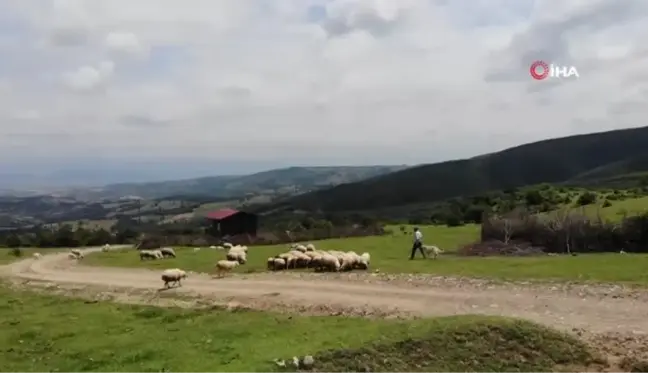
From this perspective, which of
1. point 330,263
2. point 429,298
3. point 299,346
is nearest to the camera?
point 299,346

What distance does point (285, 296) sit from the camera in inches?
1017

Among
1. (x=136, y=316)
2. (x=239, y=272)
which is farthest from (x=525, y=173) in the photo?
(x=136, y=316)

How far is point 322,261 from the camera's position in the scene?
35031 mm

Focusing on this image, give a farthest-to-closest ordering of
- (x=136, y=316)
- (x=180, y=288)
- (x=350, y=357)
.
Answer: (x=180, y=288)
(x=136, y=316)
(x=350, y=357)

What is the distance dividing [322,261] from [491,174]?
6341 inches

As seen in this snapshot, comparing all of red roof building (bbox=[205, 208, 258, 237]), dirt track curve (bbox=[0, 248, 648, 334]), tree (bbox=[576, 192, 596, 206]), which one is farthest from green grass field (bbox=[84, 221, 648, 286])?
red roof building (bbox=[205, 208, 258, 237])

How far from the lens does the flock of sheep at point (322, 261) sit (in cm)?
3459

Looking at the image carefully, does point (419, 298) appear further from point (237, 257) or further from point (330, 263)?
point (237, 257)

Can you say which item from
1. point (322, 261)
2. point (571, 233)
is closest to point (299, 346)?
point (322, 261)

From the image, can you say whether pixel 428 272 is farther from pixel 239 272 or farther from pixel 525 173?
pixel 525 173

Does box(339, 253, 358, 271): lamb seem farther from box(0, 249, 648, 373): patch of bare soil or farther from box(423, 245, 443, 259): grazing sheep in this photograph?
box(423, 245, 443, 259): grazing sheep

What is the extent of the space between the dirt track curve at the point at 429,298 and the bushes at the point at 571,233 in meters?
20.0

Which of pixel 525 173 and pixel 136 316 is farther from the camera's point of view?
pixel 525 173

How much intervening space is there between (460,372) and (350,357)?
236 cm
